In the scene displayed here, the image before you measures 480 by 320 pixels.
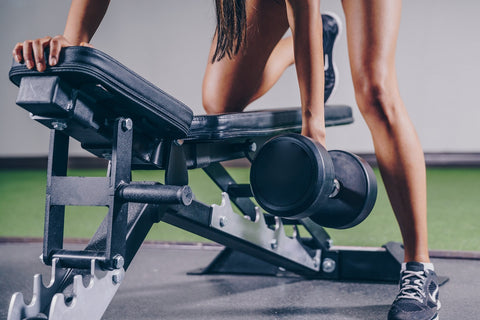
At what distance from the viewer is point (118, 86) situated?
2.84 feet

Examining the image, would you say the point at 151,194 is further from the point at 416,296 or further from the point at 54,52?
the point at 416,296

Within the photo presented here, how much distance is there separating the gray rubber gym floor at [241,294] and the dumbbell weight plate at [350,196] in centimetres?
22

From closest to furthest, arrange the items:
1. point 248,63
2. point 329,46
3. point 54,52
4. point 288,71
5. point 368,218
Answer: point 54,52, point 248,63, point 329,46, point 368,218, point 288,71

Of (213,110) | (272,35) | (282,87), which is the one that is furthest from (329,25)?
(282,87)

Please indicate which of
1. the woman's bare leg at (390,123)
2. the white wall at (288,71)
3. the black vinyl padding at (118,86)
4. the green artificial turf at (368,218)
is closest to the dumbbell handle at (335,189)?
the woman's bare leg at (390,123)

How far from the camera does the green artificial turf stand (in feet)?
6.90

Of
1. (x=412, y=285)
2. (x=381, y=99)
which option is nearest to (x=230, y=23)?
(x=381, y=99)

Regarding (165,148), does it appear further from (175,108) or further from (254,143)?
(254,143)

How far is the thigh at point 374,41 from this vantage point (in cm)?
120

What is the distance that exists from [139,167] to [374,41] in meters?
0.60

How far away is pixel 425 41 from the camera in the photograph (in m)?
4.26

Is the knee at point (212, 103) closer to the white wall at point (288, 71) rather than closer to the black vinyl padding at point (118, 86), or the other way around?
the black vinyl padding at point (118, 86)

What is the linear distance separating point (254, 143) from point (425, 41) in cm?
337

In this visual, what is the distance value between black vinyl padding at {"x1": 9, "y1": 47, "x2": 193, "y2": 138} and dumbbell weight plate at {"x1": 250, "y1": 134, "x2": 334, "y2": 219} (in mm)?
201
